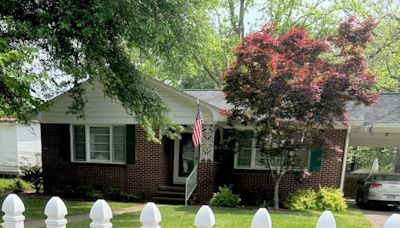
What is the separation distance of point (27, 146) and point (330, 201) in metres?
16.2

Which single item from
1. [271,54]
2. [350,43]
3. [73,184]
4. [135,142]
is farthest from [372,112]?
[73,184]

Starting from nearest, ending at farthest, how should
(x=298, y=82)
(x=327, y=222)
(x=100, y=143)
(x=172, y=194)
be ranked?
1. (x=327, y=222)
2. (x=298, y=82)
3. (x=172, y=194)
4. (x=100, y=143)

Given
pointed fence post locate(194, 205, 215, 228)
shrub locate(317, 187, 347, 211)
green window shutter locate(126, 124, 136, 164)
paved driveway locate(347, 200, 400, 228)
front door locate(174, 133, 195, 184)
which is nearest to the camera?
pointed fence post locate(194, 205, 215, 228)

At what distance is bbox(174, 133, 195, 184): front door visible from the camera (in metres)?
→ 12.4

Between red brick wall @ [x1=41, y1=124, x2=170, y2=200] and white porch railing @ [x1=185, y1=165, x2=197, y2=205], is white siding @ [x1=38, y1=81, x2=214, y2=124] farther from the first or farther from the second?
white porch railing @ [x1=185, y1=165, x2=197, y2=205]

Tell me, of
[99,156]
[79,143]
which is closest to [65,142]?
[79,143]

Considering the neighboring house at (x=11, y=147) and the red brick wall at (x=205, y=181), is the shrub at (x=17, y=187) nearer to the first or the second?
the neighboring house at (x=11, y=147)

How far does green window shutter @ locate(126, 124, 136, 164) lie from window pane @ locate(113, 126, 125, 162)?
1.01 ft

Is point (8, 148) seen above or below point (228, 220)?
below

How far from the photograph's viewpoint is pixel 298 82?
28.8 feet

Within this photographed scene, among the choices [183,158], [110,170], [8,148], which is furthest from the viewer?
[8,148]

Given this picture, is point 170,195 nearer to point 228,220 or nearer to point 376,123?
point 228,220

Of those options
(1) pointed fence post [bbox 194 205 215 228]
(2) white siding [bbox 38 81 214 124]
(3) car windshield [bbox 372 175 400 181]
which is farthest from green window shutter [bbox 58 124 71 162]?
(1) pointed fence post [bbox 194 205 215 228]

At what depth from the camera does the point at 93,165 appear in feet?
38.8
